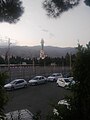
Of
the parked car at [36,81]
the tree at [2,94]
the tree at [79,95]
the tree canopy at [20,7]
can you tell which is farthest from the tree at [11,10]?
the parked car at [36,81]

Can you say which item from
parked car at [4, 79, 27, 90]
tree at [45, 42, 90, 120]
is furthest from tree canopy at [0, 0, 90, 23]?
parked car at [4, 79, 27, 90]

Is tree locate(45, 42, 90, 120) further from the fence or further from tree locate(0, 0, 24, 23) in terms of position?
the fence

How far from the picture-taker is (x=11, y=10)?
9.42m

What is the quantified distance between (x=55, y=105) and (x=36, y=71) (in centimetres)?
4214

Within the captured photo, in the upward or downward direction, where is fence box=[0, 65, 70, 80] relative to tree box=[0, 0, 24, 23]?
downward

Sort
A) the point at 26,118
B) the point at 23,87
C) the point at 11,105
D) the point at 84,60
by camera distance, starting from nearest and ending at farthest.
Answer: the point at 84,60
the point at 26,118
the point at 11,105
the point at 23,87

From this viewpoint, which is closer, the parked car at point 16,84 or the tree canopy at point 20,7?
the tree canopy at point 20,7

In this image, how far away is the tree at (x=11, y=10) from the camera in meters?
8.93

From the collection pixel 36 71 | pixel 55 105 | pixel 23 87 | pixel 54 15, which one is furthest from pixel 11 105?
pixel 36 71

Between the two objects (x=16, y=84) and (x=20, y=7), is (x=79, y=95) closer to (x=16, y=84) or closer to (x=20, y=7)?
(x=20, y=7)

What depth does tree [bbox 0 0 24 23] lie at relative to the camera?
8.93 m

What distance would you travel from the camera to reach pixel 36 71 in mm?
48625

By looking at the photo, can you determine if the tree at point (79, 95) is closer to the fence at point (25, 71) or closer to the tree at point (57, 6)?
the tree at point (57, 6)

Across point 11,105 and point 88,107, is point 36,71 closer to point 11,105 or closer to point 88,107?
point 11,105
